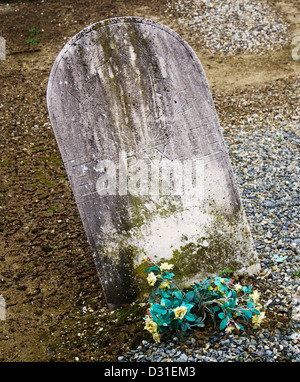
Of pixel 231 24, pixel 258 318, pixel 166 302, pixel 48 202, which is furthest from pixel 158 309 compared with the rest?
pixel 231 24

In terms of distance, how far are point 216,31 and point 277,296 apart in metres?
6.62

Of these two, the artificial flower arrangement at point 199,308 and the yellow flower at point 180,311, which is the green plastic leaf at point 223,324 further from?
the yellow flower at point 180,311

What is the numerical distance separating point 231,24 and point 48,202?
5.78 metres

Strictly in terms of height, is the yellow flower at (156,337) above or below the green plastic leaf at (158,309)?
below

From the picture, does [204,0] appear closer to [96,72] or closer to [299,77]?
[299,77]

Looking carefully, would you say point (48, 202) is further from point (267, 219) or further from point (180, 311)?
point (180, 311)

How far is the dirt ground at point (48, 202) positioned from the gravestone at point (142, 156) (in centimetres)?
41

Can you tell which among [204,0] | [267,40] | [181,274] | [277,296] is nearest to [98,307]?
[181,274]

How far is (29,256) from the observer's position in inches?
166

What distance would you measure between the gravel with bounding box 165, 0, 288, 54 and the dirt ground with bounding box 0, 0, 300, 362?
0.22 metres

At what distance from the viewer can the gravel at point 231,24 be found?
8203mm

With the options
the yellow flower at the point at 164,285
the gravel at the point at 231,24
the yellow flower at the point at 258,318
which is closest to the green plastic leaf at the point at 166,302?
the yellow flower at the point at 164,285

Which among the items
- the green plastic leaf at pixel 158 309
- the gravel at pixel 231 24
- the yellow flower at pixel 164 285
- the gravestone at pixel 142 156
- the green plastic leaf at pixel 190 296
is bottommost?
the green plastic leaf at pixel 190 296

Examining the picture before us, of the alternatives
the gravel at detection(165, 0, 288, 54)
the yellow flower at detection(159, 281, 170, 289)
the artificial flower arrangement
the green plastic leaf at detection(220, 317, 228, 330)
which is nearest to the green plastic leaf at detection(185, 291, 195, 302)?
the artificial flower arrangement
